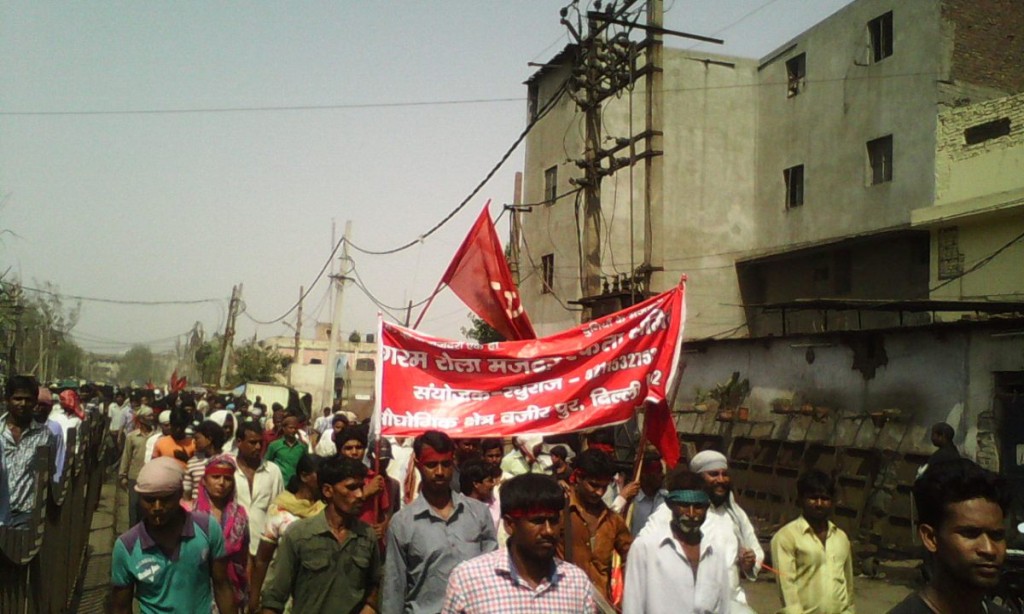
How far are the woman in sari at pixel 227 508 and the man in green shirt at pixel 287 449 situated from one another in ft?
12.0

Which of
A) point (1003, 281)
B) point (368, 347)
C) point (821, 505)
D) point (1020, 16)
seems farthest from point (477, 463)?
point (368, 347)

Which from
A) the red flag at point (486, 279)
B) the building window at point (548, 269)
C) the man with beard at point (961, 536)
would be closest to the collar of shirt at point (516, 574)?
the man with beard at point (961, 536)

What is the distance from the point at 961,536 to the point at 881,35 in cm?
2181

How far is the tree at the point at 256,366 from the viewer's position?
57875mm

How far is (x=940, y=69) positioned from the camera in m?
19.5

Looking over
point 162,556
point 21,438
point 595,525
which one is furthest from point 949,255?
point 162,556

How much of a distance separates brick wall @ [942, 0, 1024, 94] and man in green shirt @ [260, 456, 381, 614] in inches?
769

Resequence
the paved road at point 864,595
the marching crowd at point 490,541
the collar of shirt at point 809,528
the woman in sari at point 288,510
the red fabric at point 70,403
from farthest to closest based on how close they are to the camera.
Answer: the red fabric at point 70,403 → the paved road at point 864,595 → the collar of shirt at point 809,528 → the woman in sari at point 288,510 → the marching crowd at point 490,541

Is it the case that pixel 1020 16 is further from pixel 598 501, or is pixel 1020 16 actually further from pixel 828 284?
pixel 598 501

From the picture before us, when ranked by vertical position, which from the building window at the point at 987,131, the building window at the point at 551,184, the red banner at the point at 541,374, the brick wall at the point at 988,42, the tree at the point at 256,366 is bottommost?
the tree at the point at 256,366

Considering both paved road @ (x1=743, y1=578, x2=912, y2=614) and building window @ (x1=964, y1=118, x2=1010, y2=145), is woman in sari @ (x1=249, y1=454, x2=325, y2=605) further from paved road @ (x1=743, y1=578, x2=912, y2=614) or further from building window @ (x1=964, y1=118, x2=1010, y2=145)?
building window @ (x1=964, y1=118, x2=1010, y2=145)

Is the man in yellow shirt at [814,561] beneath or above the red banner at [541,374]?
beneath

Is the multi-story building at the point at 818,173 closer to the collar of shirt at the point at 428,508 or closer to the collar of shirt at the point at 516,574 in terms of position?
the collar of shirt at the point at 428,508

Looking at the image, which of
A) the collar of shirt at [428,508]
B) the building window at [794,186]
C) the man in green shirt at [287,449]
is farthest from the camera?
the building window at [794,186]
